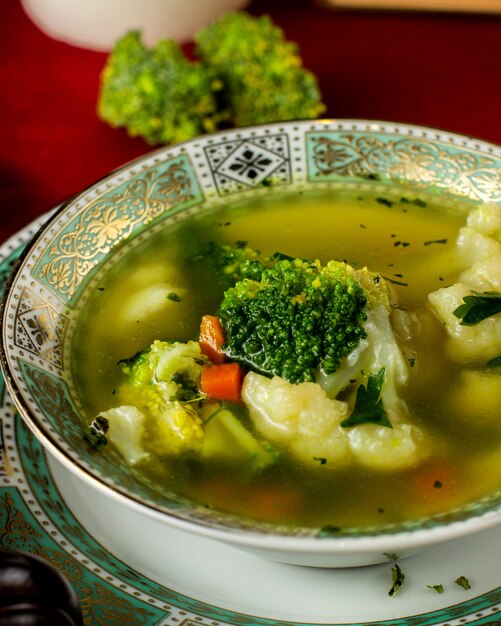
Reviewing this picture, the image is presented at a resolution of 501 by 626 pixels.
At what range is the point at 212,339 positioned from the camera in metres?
2.39

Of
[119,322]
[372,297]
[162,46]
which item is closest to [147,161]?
[119,322]

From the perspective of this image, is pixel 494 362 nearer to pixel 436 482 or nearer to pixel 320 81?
pixel 436 482

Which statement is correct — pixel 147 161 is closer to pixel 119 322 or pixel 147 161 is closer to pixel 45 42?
pixel 119 322

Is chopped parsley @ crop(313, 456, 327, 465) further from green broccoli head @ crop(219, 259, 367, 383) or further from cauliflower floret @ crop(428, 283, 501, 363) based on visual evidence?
cauliflower floret @ crop(428, 283, 501, 363)

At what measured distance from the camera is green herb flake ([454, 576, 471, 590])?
84.0 inches

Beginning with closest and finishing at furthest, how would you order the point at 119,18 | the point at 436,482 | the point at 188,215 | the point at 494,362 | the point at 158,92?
1. the point at 436,482
2. the point at 494,362
3. the point at 188,215
4. the point at 158,92
5. the point at 119,18

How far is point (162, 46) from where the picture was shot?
4.10 m

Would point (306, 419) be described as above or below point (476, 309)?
below

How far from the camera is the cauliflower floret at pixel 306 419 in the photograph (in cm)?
215

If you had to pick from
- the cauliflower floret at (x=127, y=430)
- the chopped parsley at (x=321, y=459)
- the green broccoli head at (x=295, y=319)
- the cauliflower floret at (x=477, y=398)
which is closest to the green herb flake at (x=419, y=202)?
the green broccoli head at (x=295, y=319)

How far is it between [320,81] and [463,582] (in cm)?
316

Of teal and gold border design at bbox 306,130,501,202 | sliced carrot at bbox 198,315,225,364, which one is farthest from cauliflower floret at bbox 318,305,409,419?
teal and gold border design at bbox 306,130,501,202

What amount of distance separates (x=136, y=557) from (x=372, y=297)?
3.07 ft

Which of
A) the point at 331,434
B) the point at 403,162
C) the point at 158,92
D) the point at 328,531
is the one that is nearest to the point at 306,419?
the point at 331,434
